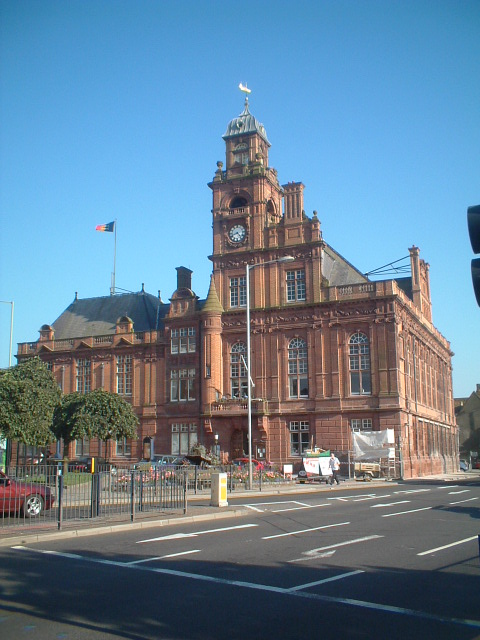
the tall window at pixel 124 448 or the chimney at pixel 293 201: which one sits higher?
the chimney at pixel 293 201

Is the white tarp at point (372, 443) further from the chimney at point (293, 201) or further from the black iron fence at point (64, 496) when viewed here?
the black iron fence at point (64, 496)

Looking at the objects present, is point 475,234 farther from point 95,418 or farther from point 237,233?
point 237,233

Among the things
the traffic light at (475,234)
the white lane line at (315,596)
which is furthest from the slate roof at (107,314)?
the traffic light at (475,234)

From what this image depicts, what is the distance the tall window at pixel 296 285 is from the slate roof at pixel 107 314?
12.3 meters

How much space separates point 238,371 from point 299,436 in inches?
267

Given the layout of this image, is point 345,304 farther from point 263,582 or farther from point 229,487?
point 263,582

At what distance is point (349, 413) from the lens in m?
45.7

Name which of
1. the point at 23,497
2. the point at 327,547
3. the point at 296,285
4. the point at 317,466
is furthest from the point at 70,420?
the point at 327,547

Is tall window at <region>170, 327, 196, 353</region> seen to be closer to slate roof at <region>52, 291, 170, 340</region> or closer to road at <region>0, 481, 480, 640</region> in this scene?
slate roof at <region>52, 291, 170, 340</region>

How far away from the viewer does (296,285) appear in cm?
4922

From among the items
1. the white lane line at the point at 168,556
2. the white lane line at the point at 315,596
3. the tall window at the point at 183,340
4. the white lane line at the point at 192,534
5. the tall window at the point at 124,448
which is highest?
the tall window at the point at 183,340

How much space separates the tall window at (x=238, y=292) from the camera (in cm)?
5054

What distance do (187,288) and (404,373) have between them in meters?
18.4

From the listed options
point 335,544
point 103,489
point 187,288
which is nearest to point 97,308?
point 187,288
